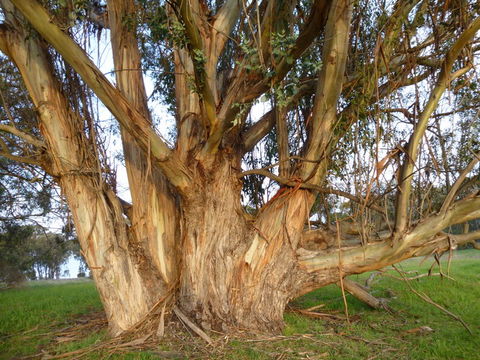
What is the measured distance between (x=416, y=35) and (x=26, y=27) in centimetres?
523

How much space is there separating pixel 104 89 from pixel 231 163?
6.46 feet

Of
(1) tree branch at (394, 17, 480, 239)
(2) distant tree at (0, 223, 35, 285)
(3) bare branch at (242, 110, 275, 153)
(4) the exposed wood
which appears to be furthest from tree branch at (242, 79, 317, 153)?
(2) distant tree at (0, 223, 35, 285)

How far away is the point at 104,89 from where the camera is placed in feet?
15.6

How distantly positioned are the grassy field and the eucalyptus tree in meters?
0.52

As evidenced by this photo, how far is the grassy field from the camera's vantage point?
4617 mm

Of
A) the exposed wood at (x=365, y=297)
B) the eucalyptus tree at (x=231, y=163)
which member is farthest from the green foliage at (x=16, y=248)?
the exposed wood at (x=365, y=297)

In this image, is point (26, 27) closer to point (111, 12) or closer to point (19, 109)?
point (111, 12)

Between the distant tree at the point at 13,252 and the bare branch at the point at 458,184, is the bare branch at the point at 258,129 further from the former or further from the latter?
the distant tree at the point at 13,252

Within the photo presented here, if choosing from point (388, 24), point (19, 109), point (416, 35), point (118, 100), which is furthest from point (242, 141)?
point (19, 109)

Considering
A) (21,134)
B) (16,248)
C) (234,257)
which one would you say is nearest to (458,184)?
(234,257)

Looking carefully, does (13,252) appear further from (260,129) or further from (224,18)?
(224,18)

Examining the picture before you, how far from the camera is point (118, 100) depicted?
15.9 ft

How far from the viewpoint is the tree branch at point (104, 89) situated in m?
4.50

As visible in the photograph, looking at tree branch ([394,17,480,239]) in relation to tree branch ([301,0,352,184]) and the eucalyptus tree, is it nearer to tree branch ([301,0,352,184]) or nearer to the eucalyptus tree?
the eucalyptus tree
